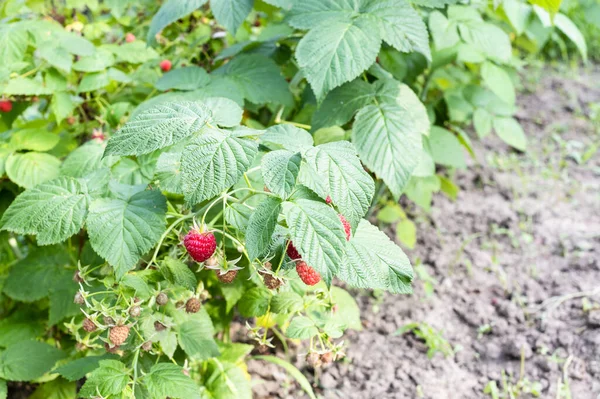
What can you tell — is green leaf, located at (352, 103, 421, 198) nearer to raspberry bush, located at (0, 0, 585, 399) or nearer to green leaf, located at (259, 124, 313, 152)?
raspberry bush, located at (0, 0, 585, 399)

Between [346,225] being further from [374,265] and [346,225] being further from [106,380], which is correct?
[106,380]

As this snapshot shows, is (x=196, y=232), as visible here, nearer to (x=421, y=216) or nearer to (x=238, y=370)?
(x=238, y=370)

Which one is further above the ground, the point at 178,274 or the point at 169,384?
the point at 178,274

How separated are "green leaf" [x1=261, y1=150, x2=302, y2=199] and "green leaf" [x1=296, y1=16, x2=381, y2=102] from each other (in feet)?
1.33

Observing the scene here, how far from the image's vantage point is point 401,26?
147cm

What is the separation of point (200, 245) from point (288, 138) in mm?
278

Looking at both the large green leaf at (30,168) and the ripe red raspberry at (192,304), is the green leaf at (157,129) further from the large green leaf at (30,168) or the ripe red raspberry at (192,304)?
the large green leaf at (30,168)

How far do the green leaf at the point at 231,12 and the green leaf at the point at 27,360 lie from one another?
3.55ft

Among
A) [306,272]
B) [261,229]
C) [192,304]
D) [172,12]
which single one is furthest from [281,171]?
[172,12]

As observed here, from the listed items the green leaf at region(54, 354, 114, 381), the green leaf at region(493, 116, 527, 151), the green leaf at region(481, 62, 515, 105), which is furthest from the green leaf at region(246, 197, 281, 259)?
the green leaf at region(493, 116, 527, 151)

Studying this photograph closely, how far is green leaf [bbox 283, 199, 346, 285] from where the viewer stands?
94 centimetres

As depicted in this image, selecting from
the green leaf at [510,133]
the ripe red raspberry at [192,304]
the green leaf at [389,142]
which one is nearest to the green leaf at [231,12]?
the green leaf at [389,142]

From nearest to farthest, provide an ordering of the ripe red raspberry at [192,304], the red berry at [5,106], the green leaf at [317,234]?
the green leaf at [317,234] < the ripe red raspberry at [192,304] < the red berry at [5,106]

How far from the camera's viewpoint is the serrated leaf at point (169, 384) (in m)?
1.13
